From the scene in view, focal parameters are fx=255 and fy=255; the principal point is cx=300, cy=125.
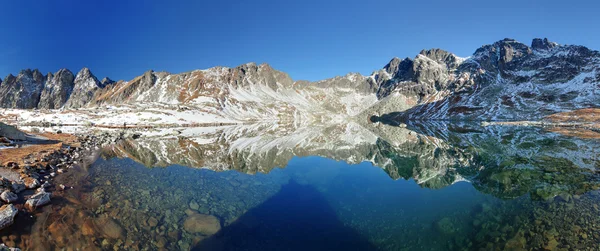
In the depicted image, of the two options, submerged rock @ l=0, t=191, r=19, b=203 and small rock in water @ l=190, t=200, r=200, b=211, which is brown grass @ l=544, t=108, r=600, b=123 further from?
submerged rock @ l=0, t=191, r=19, b=203

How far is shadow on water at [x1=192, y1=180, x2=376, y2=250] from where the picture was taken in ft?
42.1

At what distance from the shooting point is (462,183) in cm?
2272

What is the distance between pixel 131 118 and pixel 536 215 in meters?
129

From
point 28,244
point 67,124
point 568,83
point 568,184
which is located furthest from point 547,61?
point 67,124

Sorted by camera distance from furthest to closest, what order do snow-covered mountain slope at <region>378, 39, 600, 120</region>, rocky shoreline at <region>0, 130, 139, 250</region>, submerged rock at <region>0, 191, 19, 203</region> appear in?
snow-covered mountain slope at <region>378, 39, 600, 120</region>, submerged rock at <region>0, 191, 19, 203</region>, rocky shoreline at <region>0, 130, 139, 250</region>

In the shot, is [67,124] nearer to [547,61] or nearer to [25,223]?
[25,223]

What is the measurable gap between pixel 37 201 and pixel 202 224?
9.33m

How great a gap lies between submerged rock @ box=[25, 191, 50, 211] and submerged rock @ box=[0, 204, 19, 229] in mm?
1611

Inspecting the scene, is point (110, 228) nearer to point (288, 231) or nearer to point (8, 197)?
point (8, 197)

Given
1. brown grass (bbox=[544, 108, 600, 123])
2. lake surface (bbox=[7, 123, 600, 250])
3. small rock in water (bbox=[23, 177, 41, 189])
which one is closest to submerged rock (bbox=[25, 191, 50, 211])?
lake surface (bbox=[7, 123, 600, 250])

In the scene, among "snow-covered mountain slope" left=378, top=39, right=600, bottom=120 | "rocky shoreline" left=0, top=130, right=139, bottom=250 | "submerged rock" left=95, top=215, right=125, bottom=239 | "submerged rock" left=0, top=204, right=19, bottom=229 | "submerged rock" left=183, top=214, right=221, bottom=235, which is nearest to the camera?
"submerged rock" left=0, top=204, right=19, bottom=229

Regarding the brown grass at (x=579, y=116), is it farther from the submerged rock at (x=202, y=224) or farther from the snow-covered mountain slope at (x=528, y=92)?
the submerged rock at (x=202, y=224)

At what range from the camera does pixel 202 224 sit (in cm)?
1468

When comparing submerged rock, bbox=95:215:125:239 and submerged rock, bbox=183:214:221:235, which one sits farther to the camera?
submerged rock, bbox=183:214:221:235
